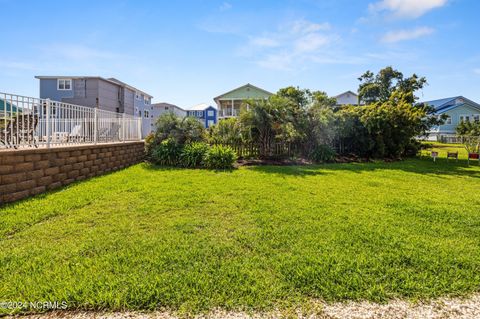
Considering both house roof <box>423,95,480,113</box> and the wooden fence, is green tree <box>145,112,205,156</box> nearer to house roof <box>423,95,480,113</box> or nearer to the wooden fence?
the wooden fence

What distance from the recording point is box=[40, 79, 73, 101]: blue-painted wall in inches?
1037

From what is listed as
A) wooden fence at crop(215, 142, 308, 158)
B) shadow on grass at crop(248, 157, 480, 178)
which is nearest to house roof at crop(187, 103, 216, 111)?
wooden fence at crop(215, 142, 308, 158)

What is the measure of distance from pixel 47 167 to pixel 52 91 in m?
27.2

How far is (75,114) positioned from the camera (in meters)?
7.16

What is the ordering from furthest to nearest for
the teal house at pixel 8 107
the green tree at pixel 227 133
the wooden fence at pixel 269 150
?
the wooden fence at pixel 269 150, the green tree at pixel 227 133, the teal house at pixel 8 107

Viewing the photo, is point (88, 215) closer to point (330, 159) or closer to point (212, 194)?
point (212, 194)

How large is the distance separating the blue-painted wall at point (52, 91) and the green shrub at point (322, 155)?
26.6 m

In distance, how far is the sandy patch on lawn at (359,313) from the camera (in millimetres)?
1929

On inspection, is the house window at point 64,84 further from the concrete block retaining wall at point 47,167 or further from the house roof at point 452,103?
the house roof at point 452,103

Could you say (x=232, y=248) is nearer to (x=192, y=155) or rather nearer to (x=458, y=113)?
(x=192, y=155)

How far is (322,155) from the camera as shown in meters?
11.6

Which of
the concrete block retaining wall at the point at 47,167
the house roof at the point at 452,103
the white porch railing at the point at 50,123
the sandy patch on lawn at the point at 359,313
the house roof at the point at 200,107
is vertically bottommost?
the sandy patch on lawn at the point at 359,313

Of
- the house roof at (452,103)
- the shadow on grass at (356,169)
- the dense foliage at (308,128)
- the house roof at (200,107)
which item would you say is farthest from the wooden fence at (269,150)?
the house roof at (200,107)

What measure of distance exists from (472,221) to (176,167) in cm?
807
